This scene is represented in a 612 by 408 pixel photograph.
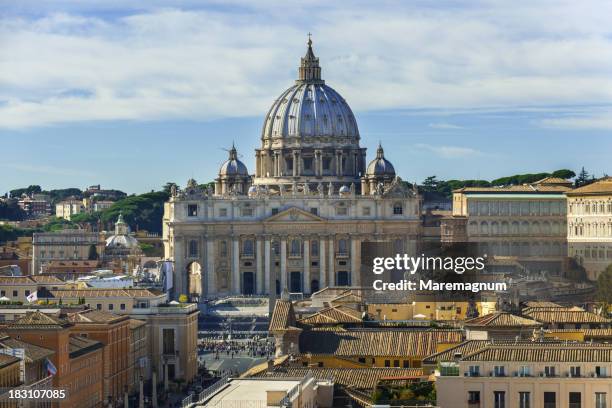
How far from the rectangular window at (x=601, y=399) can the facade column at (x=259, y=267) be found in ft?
361

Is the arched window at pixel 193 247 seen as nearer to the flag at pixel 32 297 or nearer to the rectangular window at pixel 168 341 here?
the flag at pixel 32 297

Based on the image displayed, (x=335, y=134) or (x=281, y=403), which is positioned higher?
(x=335, y=134)

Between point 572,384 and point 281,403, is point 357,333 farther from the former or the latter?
point 281,403

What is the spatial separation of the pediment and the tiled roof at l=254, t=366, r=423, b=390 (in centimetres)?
10423

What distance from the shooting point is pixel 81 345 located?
235ft

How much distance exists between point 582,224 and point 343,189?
3320 centimetres

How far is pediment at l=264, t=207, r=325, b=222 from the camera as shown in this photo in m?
160

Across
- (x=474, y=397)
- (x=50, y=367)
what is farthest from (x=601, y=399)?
(x=50, y=367)

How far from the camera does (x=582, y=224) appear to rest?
135 m

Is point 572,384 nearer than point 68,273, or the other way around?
point 572,384

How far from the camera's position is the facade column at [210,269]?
510 feet

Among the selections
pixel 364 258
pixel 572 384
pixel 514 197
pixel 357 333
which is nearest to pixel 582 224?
pixel 514 197

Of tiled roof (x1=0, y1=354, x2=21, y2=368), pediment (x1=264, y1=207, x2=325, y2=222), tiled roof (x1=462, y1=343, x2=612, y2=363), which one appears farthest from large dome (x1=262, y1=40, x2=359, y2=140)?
tiled roof (x1=462, y1=343, x2=612, y2=363)

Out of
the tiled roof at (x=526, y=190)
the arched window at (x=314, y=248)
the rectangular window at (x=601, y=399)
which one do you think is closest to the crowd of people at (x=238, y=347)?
the tiled roof at (x=526, y=190)
